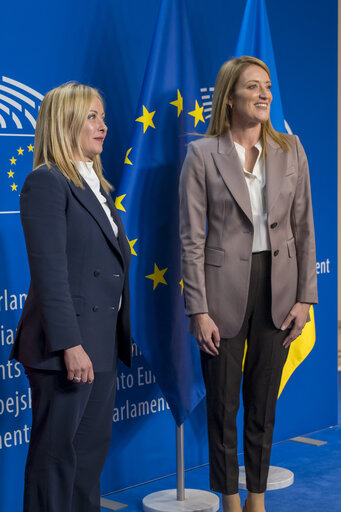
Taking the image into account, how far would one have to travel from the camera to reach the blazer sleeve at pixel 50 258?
2.15 meters

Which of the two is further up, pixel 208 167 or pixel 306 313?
pixel 208 167

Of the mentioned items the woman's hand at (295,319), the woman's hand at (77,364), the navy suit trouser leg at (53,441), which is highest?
the woman's hand at (295,319)

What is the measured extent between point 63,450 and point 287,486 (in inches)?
58.7

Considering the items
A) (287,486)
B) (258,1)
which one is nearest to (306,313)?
(287,486)

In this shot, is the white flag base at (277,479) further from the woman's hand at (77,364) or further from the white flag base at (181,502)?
the woman's hand at (77,364)

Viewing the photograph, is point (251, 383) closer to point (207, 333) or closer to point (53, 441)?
point (207, 333)

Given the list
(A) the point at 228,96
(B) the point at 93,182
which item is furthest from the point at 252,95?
(B) the point at 93,182

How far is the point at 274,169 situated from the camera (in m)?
2.77

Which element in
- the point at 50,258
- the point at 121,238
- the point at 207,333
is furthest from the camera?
the point at 207,333

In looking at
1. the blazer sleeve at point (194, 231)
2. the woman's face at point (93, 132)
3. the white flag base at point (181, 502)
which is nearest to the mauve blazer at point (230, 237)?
the blazer sleeve at point (194, 231)

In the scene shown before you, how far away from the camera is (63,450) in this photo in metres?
2.20

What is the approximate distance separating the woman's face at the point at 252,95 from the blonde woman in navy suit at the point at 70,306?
1.93 ft

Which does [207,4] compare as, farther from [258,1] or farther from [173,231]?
[173,231]

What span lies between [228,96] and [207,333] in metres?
0.82
